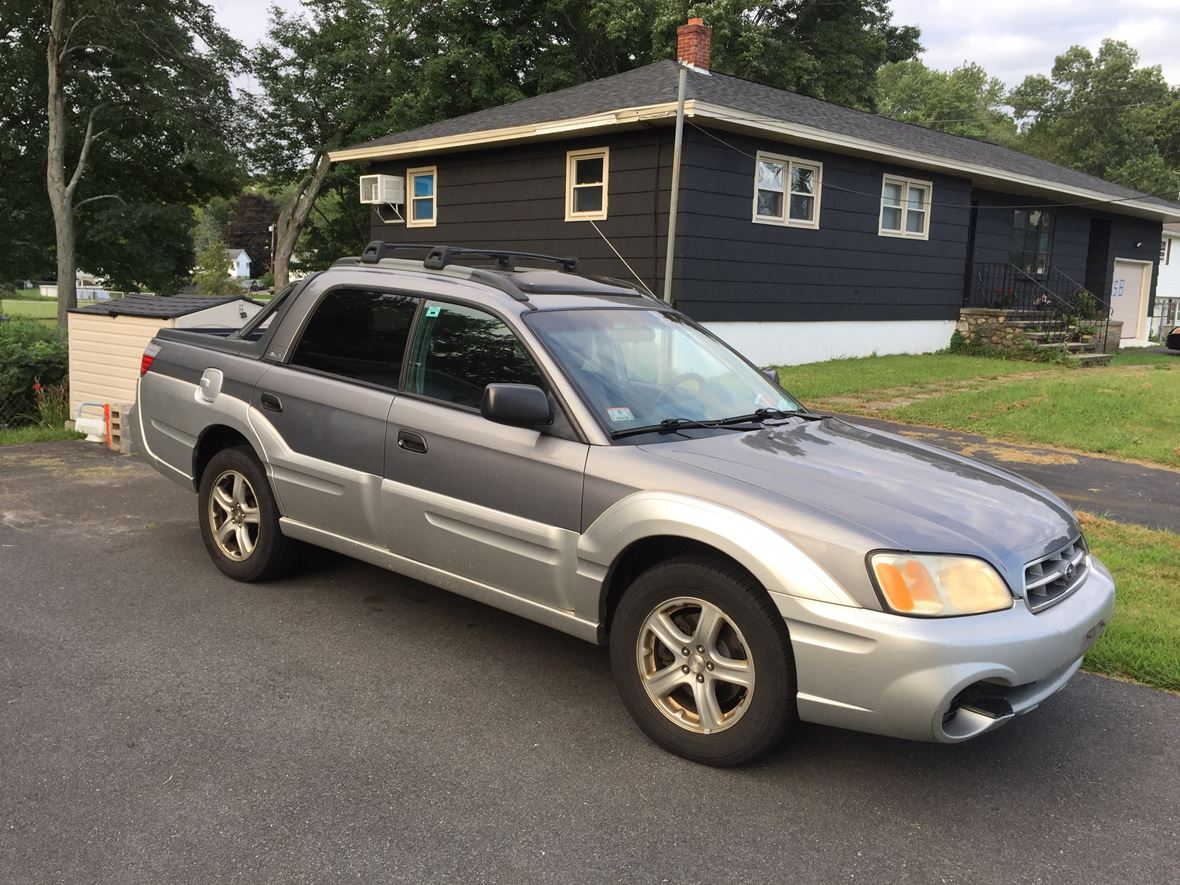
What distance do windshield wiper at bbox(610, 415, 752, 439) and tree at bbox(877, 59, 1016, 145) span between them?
6273cm

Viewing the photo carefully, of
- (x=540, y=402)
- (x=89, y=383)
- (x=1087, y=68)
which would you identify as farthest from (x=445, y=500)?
(x=1087, y=68)

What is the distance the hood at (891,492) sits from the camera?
3203 mm

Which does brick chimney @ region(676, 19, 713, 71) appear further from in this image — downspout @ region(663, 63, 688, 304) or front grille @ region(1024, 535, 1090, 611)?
front grille @ region(1024, 535, 1090, 611)

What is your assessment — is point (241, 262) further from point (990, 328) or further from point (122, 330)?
point (122, 330)

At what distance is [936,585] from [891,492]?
1.62 feet

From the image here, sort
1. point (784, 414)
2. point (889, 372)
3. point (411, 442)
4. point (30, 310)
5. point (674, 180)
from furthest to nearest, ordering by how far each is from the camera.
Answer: point (30, 310) < point (889, 372) < point (674, 180) < point (784, 414) < point (411, 442)

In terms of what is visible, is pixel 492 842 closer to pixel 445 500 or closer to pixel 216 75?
pixel 445 500

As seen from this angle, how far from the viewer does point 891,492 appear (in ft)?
11.4

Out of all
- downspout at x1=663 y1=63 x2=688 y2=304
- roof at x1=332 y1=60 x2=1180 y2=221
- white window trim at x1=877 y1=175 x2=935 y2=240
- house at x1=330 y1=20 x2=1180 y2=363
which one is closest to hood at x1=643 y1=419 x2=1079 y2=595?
downspout at x1=663 y1=63 x2=688 y2=304

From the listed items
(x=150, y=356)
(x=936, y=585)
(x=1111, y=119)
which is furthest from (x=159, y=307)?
(x=1111, y=119)

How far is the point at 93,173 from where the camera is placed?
30.8 m

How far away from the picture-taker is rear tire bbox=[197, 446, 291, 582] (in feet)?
16.6

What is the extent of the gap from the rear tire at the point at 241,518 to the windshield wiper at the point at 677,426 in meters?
2.16

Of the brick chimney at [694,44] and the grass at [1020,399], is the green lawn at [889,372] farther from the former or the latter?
the brick chimney at [694,44]
